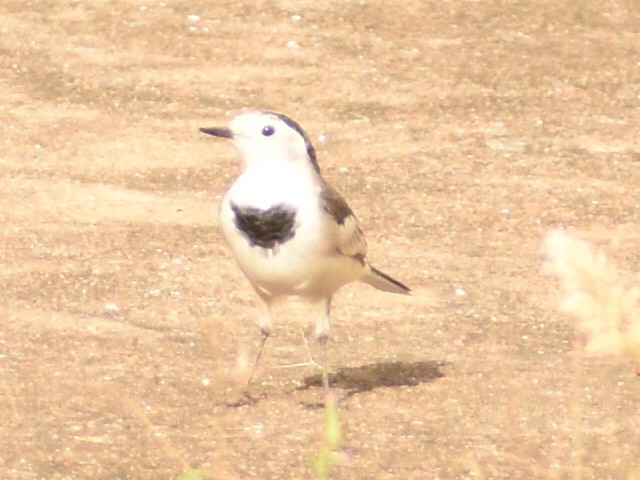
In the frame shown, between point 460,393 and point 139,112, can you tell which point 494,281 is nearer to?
point 460,393

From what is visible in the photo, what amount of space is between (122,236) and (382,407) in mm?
2237

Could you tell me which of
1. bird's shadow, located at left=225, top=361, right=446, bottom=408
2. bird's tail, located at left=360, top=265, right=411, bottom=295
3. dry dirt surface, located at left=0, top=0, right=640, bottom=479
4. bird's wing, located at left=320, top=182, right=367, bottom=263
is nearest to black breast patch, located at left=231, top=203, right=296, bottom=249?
bird's wing, located at left=320, top=182, right=367, bottom=263

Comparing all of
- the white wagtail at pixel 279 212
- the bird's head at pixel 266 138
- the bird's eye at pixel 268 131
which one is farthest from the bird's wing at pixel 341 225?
the bird's eye at pixel 268 131

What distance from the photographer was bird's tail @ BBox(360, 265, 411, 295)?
5.65 m

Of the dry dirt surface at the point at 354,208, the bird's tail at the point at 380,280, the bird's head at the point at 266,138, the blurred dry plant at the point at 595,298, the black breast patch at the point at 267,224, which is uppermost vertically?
the blurred dry plant at the point at 595,298

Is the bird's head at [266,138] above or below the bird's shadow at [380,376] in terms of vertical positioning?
above

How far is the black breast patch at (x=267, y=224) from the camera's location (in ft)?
15.5

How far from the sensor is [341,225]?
16.4 feet

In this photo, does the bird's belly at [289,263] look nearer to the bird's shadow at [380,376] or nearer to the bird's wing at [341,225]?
the bird's wing at [341,225]

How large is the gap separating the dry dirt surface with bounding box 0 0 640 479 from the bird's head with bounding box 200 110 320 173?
73cm

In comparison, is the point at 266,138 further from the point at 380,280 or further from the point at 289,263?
the point at 380,280

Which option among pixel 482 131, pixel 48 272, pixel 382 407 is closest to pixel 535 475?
pixel 382 407

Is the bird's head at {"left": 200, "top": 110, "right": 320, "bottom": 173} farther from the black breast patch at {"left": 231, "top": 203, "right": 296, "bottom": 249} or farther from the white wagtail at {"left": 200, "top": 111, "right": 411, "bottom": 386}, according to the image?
the black breast patch at {"left": 231, "top": 203, "right": 296, "bottom": 249}

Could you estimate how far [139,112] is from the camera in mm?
8711
